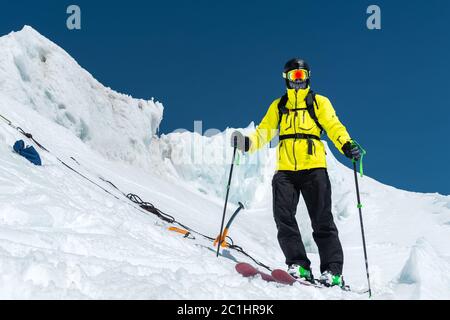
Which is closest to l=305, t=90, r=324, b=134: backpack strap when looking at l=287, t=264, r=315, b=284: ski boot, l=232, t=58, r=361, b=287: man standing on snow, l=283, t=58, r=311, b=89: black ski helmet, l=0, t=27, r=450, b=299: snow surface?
l=232, t=58, r=361, b=287: man standing on snow

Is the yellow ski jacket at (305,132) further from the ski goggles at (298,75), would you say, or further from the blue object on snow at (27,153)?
the blue object on snow at (27,153)

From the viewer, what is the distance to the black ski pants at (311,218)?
3.49 metres

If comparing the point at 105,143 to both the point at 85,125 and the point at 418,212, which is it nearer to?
the point at 85,125

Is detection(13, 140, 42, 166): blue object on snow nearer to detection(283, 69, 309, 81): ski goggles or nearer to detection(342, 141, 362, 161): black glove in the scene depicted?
detection(283, 69, 309, 81): ski goggles

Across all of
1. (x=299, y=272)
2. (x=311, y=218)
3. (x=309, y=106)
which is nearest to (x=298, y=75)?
(x=309, y=106)

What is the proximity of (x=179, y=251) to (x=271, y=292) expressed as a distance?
125 cm

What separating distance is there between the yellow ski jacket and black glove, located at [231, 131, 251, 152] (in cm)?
31

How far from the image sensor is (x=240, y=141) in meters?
3.88

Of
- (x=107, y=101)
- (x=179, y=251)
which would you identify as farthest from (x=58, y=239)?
(x=107, y=101)

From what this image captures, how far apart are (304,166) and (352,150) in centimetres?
42

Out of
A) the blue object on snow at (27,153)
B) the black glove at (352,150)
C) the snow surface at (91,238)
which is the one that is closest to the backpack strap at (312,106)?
the black glove at (352,150)

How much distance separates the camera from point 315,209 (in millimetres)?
3629

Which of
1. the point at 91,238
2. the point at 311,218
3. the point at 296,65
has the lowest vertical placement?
the point at 91,238

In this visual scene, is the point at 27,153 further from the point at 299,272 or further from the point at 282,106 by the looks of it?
the point at 299,272
